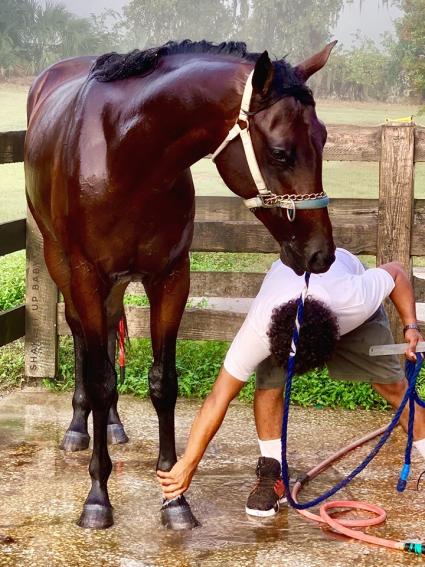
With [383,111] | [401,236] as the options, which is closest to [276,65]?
[401,236]

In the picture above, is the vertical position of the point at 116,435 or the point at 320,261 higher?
the point at 320,261

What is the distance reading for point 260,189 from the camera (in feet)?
10.3

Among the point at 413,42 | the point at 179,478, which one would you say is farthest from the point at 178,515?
the point at 413,42

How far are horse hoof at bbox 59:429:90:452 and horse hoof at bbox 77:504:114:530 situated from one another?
1.00 meters

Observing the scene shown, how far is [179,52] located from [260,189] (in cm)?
76

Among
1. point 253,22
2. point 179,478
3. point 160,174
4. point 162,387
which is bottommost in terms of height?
point 179,478

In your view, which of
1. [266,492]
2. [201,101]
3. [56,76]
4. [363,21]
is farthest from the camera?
[363,21]

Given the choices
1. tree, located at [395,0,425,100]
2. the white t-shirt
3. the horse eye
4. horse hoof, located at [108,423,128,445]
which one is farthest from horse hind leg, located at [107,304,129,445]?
tree, located at [395,0,425,100]

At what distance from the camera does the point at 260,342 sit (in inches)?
144

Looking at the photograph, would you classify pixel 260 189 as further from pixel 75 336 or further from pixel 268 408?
pixel 75 336

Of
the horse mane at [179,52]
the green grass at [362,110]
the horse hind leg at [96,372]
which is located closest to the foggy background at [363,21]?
the green grass at [362,110]

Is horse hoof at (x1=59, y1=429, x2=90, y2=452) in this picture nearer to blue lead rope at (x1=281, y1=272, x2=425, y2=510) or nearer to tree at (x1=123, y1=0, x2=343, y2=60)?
blue lead rope at (x1=281, y1=272, x2=425, y2=510)

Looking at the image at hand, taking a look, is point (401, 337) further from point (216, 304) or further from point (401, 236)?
point (216, 304)

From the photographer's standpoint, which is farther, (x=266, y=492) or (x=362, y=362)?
(x=362, y=362)
